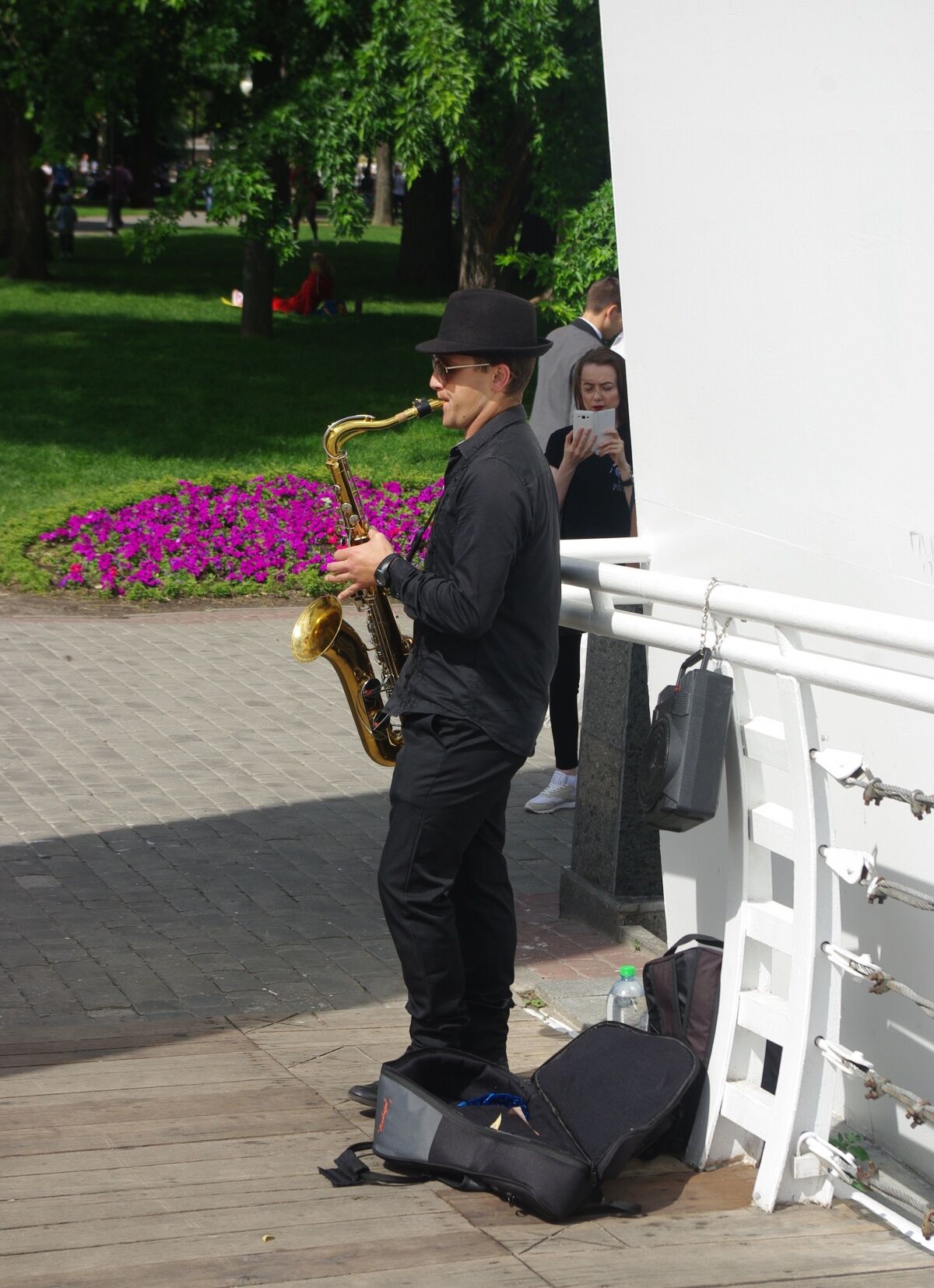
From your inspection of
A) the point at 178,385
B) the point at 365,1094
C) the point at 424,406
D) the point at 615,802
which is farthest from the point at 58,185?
the point at 365,1094

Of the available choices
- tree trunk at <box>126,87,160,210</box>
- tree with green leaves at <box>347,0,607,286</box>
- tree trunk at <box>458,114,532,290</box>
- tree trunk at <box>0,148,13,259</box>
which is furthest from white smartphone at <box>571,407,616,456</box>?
tree trunk at <box>126,87,160,210</box>

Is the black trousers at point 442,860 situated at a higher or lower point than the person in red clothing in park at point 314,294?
lower

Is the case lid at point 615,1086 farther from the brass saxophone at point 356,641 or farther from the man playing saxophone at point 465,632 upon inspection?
the brass saxophone at point 356,641

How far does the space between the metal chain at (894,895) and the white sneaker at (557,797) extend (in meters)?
4.15

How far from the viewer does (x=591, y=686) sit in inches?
238

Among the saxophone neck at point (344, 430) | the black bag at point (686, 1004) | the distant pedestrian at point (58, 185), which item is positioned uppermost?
the distant pedestrian at point (58, 185)

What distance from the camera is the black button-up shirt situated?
13.0ft

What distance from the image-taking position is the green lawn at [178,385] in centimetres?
1560

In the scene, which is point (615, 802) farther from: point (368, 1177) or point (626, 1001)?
point (368, 1177)

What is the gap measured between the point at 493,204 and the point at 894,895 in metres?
17.1

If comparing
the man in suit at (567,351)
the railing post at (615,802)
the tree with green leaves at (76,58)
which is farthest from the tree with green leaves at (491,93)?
the railing post at (615,802)

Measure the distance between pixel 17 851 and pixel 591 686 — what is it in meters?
2.46

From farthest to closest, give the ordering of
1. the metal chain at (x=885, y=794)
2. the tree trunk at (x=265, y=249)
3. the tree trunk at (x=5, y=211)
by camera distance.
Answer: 1. the tree trunk at (x=5, y=211)
2. the tree trunk at (x=265, y=249)
3. the metal chain at (x=885, y=794)

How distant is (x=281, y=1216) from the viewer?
11.9ft
